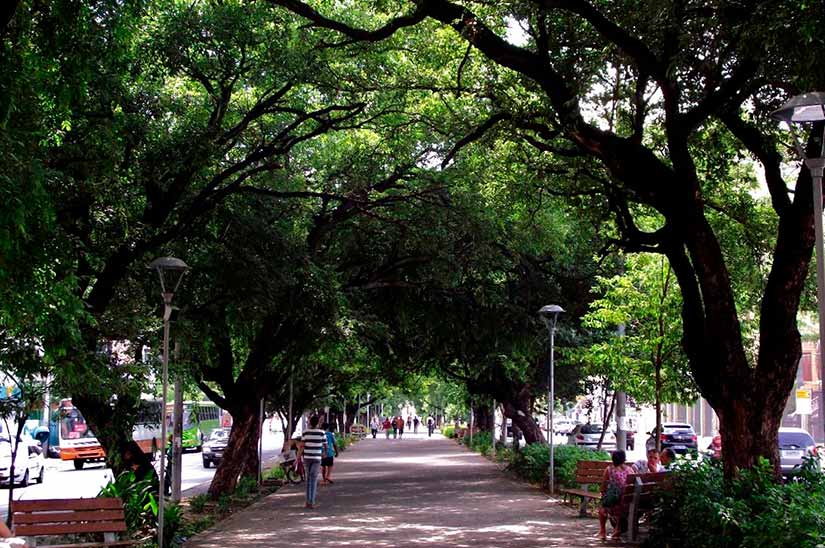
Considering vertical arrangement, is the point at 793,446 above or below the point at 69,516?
below

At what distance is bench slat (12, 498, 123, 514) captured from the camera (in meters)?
11.0

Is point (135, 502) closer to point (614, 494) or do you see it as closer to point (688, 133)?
point (614, 494)

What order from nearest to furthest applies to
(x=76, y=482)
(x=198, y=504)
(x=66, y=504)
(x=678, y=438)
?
(x=66, y=504), (x=198, y=504), (x=76, y=482), (x=678, y=438)

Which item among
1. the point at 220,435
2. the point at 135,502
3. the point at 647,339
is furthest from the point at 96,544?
the point at 220,435

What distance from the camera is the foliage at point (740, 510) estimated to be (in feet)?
26.0

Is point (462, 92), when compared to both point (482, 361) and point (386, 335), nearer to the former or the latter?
point (386, 335)

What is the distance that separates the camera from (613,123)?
15891mm

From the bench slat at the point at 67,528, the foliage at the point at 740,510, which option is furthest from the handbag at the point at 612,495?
the bench slat at the point at 67,528

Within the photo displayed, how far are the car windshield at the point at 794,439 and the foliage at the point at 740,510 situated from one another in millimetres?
16235

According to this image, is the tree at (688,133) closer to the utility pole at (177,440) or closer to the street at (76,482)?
the utility pole at (177,440)

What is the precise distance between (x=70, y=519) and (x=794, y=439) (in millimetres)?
21736

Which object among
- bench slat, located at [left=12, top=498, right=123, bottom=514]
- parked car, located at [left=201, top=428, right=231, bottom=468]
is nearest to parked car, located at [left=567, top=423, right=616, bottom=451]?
parked car, located at [left=201, top=428, right=231, bottom=468]

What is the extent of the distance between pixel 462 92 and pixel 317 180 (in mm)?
7309

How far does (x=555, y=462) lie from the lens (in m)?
23.5
